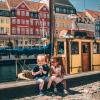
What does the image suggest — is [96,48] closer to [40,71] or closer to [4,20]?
[40,71]

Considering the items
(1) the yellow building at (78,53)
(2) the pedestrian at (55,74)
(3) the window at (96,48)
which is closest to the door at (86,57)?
(1) the yellow building at (78,53)

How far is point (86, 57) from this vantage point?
17.1 m

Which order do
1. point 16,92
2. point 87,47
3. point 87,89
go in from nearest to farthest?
1. point 16,92
2. point 87,89
3. point 87,47

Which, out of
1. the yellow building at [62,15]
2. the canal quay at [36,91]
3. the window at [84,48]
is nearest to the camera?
the canal quay at [36,91]

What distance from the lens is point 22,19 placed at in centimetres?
8269

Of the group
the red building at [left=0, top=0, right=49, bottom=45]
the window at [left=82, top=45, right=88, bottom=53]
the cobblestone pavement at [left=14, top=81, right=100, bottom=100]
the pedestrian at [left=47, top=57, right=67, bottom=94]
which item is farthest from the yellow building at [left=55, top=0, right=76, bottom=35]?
the pedestrian at [left=47, top=57, right=67, bottom=94]

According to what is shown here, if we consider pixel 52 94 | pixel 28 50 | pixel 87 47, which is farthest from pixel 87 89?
pixel 28 50

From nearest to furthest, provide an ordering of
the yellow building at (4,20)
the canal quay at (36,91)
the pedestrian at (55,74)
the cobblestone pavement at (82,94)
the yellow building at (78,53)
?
1. the canal quay at (36,91)
2. the cobblestone pavement at (82,94)
3. the pedestrian at (55,74)
4. the yellow building at (78,53)
5. the yellow building at (4,20)

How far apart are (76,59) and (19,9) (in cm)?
6739

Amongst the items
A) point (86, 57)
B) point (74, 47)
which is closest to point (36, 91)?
point (74, 47)

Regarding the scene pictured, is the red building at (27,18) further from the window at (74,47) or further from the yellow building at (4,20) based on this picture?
the window at (74,47)

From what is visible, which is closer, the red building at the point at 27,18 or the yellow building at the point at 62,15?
the red building at the point at 27,18

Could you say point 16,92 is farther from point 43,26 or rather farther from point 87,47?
point 43,26

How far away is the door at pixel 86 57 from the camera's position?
1684cm
